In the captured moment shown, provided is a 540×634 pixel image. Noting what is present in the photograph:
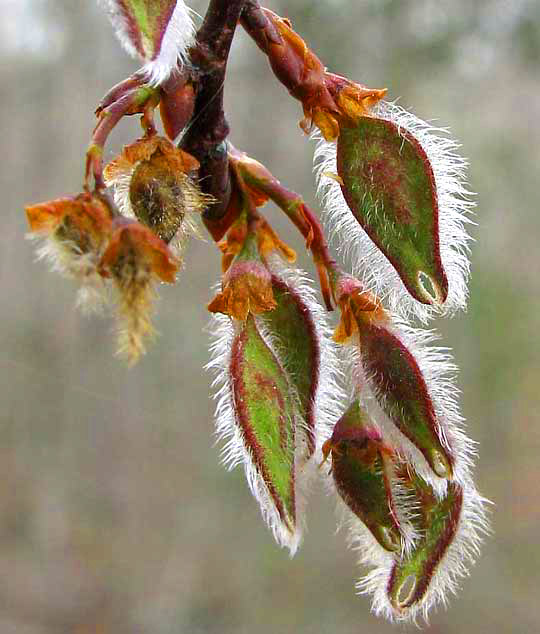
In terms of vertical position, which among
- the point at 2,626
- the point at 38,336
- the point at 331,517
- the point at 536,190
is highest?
the point at 536,190

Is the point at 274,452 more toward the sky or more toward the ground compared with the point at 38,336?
more toward the ground

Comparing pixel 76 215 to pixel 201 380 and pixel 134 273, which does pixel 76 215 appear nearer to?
pixel 134 273

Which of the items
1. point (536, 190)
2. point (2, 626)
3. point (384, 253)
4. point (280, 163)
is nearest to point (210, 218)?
point (384, 253)

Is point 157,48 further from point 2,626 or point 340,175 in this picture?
point 2,626

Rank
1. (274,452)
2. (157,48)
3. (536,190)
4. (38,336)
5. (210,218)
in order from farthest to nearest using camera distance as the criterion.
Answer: (38,336) < (536,190) < (210,218) < (274,452) < (157,48)

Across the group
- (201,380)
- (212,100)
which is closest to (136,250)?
(212,100)

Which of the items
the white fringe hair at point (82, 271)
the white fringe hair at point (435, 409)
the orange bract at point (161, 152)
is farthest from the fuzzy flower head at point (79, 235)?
the white fringe hair at point (435, 409)

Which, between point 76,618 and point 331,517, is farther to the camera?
point 76,618
